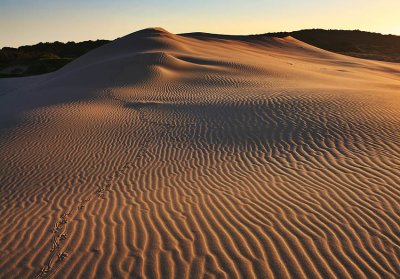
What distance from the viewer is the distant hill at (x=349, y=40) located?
64.4 metres

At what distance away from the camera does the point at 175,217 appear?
629 cm

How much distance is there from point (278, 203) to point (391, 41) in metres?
78.6

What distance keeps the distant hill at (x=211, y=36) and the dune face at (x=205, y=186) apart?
33419mm

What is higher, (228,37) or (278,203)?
(228,37)

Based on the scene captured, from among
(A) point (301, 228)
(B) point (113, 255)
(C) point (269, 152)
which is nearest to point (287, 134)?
(C) point (269, 152)

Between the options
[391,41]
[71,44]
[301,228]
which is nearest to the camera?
[301,228]

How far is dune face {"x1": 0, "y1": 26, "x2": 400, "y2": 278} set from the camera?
5051 mm

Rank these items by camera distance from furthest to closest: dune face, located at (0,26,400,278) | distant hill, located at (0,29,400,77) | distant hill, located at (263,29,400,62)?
1. distant hill, located at (263,29,400,62)
2. distant hill, located at (0,29,400,77)
3. dune face, located at (0,26,400,278)

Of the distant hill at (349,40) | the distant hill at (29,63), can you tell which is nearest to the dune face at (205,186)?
the distant hill at (29,63)

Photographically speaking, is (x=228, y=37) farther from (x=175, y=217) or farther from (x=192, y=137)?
(x=175, y=217)

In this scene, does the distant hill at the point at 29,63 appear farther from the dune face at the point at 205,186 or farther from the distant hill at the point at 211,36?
the dune face at the point at 205,186

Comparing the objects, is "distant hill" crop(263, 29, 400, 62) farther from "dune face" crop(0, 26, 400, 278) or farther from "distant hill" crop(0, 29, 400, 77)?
"dune face" crop(0, 26, 400, 278)

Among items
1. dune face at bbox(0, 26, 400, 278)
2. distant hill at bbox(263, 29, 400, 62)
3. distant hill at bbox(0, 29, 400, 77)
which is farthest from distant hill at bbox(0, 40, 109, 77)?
distant hill at bbox(263, 29, 400, 62)

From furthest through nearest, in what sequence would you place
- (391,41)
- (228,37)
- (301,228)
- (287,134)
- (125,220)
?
(391,41), (228,37), (287,134), (125,220), (301,228)
